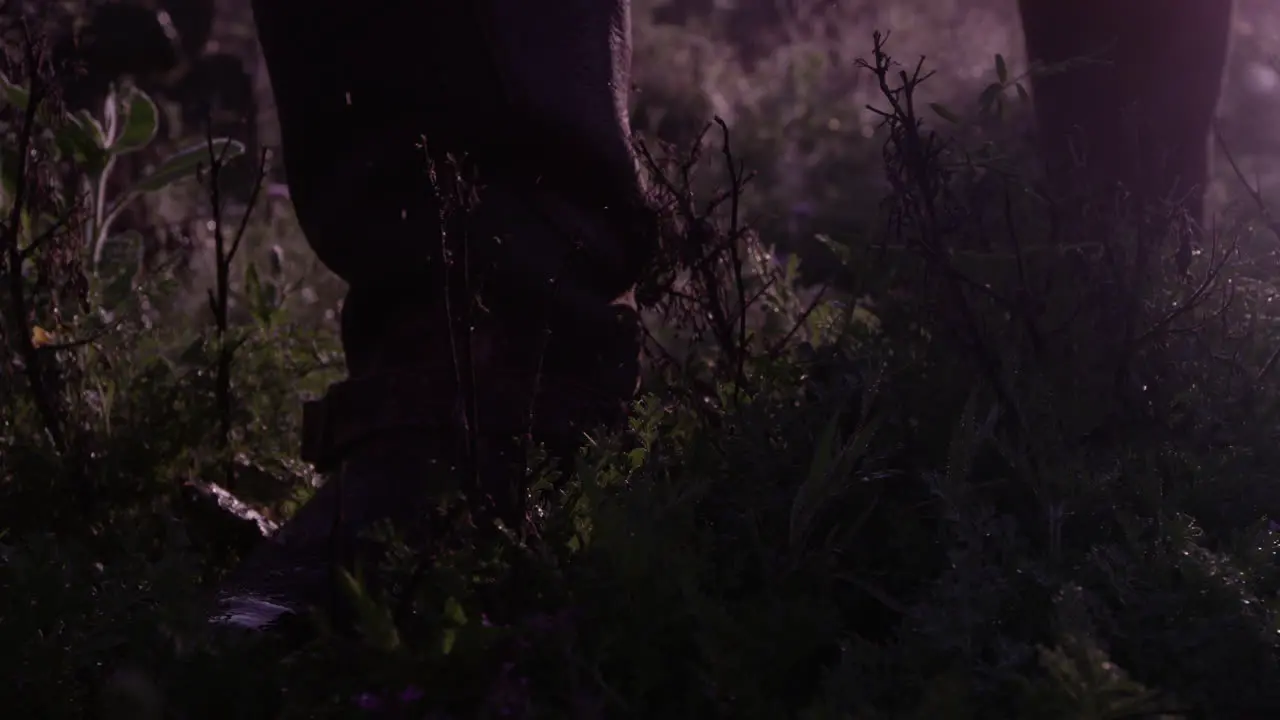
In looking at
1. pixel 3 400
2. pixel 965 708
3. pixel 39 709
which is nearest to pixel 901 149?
pixel 965 708

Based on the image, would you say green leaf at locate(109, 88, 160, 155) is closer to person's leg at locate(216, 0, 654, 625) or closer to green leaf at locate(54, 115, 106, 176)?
green leaf at locate(54, 115, 106, 176)

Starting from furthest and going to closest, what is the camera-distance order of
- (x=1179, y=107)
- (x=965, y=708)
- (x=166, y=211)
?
1. (x=166, y=211)
2. (x=1179, y=107)
3. (x=965, y=708)

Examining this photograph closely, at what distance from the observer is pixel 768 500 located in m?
1.83

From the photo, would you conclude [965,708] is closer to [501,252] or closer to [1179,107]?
[501,252]

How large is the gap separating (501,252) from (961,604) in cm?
83

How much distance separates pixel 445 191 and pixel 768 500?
23.0 inches

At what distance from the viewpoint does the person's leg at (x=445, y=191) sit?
6.68 feet

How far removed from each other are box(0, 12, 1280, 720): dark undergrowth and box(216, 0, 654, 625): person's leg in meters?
0.14

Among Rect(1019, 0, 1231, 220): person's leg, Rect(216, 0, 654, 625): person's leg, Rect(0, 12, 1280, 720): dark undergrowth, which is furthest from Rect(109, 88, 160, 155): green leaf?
Rect(1019, 0, 1231, 220): person's leg

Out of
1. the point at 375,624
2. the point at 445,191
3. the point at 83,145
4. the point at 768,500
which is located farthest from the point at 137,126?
the point at 375,624

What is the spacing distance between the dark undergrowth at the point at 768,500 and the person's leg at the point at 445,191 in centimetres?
14

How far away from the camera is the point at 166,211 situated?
5.10 meters

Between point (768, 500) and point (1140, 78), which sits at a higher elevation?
point (1140, 78)

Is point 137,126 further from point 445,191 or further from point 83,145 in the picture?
point 445,191
